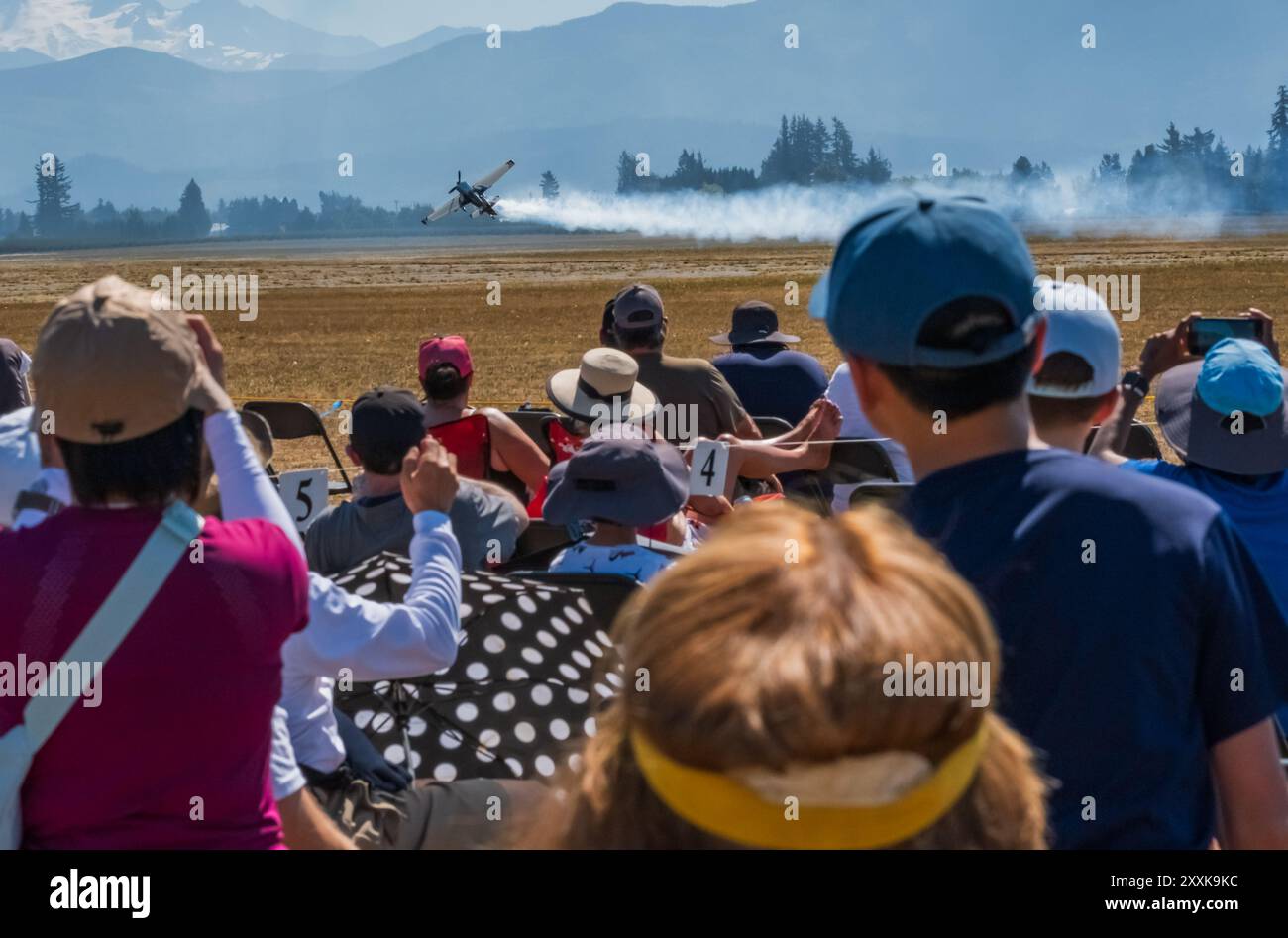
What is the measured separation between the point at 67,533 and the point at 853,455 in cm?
438

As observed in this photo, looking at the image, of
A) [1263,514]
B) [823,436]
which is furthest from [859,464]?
[1263,514]

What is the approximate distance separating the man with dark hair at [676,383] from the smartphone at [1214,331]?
2.88 meters

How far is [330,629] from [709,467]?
2988mm

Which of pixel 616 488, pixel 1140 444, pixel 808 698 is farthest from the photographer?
pixel 1140 444

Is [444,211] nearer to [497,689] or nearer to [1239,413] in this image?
[497,689]

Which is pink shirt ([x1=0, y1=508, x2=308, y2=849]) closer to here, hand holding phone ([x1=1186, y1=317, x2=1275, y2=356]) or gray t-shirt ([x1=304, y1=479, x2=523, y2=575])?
gray t-shirt ([x1=304, y1=479, x2=523, y2=575])

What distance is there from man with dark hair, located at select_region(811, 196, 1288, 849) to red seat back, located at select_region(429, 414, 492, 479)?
15.1 ft

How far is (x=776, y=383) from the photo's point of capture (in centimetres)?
795

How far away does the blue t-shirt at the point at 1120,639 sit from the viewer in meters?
1.98

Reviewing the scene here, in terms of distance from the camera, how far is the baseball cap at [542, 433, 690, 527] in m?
4.60

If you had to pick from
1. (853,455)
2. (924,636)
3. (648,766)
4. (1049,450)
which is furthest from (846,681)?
(853,455)

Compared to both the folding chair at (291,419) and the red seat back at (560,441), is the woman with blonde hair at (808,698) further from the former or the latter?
the folding chair at (291,419)
